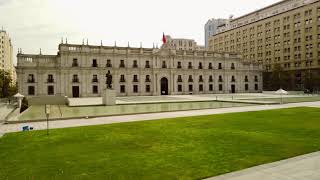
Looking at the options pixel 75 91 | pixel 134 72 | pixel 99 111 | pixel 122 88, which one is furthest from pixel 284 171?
pixel 134 72

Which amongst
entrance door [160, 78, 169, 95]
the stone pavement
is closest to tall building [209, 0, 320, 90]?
entrance door [160, 78, 169, 95]

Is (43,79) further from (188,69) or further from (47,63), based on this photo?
(188,69)

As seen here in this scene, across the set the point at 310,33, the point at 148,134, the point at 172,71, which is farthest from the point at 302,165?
the point at 310,33

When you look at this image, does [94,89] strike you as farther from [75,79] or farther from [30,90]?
[30,90]

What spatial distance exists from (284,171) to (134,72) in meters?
56.4

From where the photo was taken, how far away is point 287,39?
75.0 m

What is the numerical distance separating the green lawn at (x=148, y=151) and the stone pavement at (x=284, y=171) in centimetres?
38

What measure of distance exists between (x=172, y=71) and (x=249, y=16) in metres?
48.3

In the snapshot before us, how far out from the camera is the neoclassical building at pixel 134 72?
176ft

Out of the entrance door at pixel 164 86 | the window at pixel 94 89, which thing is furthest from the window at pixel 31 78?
the entrance door at pixel 164 86

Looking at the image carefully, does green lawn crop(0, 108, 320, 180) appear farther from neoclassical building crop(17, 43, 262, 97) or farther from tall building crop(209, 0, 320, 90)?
tall building crop(209, 0, 320, 90)

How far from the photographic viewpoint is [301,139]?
10508 millimetres

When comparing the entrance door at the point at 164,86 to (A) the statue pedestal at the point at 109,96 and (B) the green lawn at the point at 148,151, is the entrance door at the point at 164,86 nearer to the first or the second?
(A) the statue pedestal at the point at 109,96

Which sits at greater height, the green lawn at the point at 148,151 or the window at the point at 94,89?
the window at the point at 94,89
